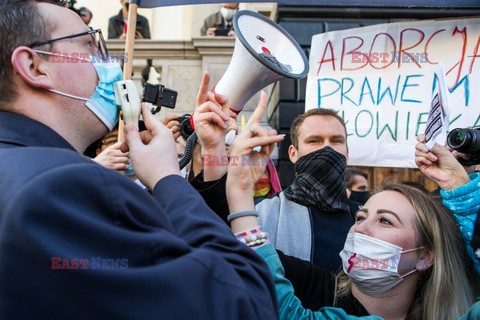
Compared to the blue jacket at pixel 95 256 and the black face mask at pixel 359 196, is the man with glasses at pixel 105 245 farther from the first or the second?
the black face mask at pixel 359 196

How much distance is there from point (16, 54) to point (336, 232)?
1.74m

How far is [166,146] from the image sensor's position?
1.41 m

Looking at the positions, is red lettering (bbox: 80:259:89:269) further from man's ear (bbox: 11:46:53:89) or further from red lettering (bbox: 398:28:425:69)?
red lettering (bbox: 398:28:425:69)

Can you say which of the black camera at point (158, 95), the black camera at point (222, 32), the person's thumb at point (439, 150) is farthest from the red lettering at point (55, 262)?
the black camera at point (222, 32)

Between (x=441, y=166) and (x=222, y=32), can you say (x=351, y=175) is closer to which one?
(x=441, y=166)

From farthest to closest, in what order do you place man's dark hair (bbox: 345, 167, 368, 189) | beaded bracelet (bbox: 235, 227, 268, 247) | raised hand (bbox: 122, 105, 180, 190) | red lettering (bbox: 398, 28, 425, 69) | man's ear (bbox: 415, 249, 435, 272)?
man's dark hair (bbox: 345, 167, 368, 189)
red lettering (bbox: 398, 28, 425, 69)
man's ear (bbox: 415, 249, 435, 272)
beaded bracelet (bbox: 235, 227, 268, 247)
raised hand (bbox: 122, 105, 180, 190)

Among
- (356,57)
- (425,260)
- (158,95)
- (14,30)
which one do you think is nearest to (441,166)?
(425,260)

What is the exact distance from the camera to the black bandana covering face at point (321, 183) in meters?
2.76

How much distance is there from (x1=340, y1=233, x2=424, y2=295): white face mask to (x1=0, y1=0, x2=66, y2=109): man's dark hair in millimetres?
1460

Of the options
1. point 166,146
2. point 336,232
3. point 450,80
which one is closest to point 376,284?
point 336,232

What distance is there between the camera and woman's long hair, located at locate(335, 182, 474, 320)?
2234 mm

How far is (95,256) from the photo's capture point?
962 millimetres

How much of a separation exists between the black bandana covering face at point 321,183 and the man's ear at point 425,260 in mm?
504

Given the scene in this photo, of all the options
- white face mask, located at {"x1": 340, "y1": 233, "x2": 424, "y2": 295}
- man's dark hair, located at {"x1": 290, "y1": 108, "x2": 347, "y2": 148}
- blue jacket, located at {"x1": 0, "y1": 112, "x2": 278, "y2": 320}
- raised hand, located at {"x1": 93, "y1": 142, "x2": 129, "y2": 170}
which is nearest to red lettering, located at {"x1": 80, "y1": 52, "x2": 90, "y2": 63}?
blue jacket, located at {"x1": 0, "y1": 112, "x2": 278, "y2": 320}
